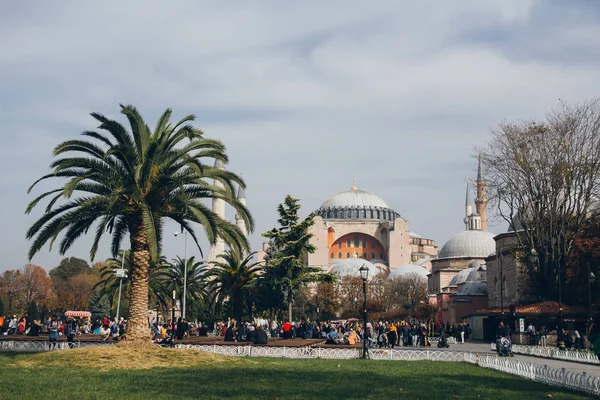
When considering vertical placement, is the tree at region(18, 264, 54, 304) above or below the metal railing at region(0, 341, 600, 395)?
above

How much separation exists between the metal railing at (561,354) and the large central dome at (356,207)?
72.4m

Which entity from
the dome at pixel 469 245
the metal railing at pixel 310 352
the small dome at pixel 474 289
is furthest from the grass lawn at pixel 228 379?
the dome at pixel 469 245

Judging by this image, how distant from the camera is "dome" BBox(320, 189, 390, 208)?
3979 inches

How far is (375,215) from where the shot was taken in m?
100

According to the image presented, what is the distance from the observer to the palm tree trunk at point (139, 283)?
16.7m

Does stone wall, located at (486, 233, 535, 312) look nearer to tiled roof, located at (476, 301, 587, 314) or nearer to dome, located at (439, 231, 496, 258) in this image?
tiled roof, located at (476, 301, 587, 314)

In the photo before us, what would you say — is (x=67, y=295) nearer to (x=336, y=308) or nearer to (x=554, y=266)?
(x=336, y=308)

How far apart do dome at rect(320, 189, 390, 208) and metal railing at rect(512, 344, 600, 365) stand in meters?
74.1

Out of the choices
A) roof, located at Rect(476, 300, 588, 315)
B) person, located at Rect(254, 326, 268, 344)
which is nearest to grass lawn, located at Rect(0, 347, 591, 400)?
person, located at Rect(254, 326, 268, 344)

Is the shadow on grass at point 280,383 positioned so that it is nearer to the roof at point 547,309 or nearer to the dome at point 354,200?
the roof at point 547,309

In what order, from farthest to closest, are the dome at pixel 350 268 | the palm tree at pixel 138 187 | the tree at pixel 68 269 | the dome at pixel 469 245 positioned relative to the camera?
the tree at pixel 68 269, the dome at pixel 350 268, the dome at pixel 469 245, the palm tree at pixel 138 187

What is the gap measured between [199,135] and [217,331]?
2162cm

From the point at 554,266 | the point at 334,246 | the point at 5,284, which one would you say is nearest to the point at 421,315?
the point at 554,266

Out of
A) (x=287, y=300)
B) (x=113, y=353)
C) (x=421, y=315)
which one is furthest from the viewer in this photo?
(x=421, y=315)
